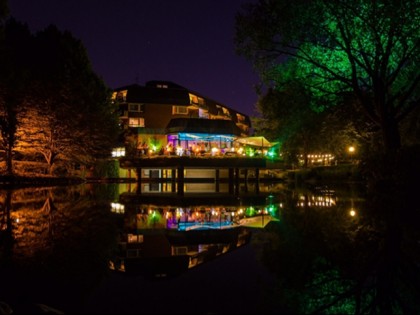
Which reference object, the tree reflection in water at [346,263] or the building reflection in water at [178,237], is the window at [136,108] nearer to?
the building reflection in water at [178,237]

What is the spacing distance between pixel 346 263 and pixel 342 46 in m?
13.7

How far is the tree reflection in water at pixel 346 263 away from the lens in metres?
4.35

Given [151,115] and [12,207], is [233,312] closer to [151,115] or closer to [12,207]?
[12,207]

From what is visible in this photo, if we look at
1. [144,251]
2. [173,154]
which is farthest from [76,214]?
[173,154]

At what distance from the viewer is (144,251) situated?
7.22 meters

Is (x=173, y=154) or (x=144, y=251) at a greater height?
(x=173, y=154)

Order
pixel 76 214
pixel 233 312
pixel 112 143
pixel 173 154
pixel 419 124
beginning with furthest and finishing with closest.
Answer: pixel 112 143 → pixel 419 124 → pixel 173 154 → pixel 76 214 → pixel 233 312

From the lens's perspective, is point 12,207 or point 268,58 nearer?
point 12,207

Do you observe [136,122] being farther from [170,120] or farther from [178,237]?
[178,237]

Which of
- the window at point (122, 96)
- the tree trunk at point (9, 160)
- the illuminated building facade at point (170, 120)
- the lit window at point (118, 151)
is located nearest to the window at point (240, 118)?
the illuminated building facade at point (170, 120)

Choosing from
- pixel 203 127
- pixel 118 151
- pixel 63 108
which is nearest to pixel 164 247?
pixel 63 108

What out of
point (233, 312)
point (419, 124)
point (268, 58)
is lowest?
point (233, 312)

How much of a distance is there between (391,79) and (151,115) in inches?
1546

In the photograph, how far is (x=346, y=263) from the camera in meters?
6.11
